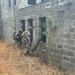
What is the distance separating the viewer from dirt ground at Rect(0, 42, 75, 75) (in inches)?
298

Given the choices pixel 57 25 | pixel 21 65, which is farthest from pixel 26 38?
pixel 57 25

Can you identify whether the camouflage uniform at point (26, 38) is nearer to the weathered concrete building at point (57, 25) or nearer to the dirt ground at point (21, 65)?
the weathered concrete building at point (57, 25)

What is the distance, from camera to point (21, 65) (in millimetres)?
8719

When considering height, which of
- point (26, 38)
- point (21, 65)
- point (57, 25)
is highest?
point (57, 25)

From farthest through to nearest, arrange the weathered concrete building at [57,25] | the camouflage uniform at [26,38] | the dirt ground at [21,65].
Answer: the camouflage uniform at [26,38] < the dirt ground at [21,65] < the weathered concrete building at [57,25]

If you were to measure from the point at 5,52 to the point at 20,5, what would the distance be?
409 cm

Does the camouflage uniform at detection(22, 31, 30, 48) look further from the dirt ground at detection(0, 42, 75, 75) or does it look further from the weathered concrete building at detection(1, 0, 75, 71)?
the dirt ground at detection(0, 42, 75, 75)

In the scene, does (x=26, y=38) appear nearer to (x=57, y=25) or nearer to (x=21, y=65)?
(x=21, y=65)

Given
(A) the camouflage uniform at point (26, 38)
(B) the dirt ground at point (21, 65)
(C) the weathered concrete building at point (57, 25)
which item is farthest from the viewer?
(A) the camouflage uniform at point (26, 38)

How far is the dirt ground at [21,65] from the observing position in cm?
757

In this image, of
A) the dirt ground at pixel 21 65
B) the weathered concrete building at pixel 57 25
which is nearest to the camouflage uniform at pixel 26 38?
the weathered concrete building at pixel 57 25

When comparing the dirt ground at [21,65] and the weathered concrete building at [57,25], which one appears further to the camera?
the dirt ground at [21,65]

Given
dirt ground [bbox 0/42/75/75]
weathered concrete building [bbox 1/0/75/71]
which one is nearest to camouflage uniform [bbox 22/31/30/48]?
weathered concrete building [bbox 1/0/75/71]

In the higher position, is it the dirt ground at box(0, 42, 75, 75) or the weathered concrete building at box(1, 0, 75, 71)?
the weathered concrete building at box(1, 0, 75, 71)
